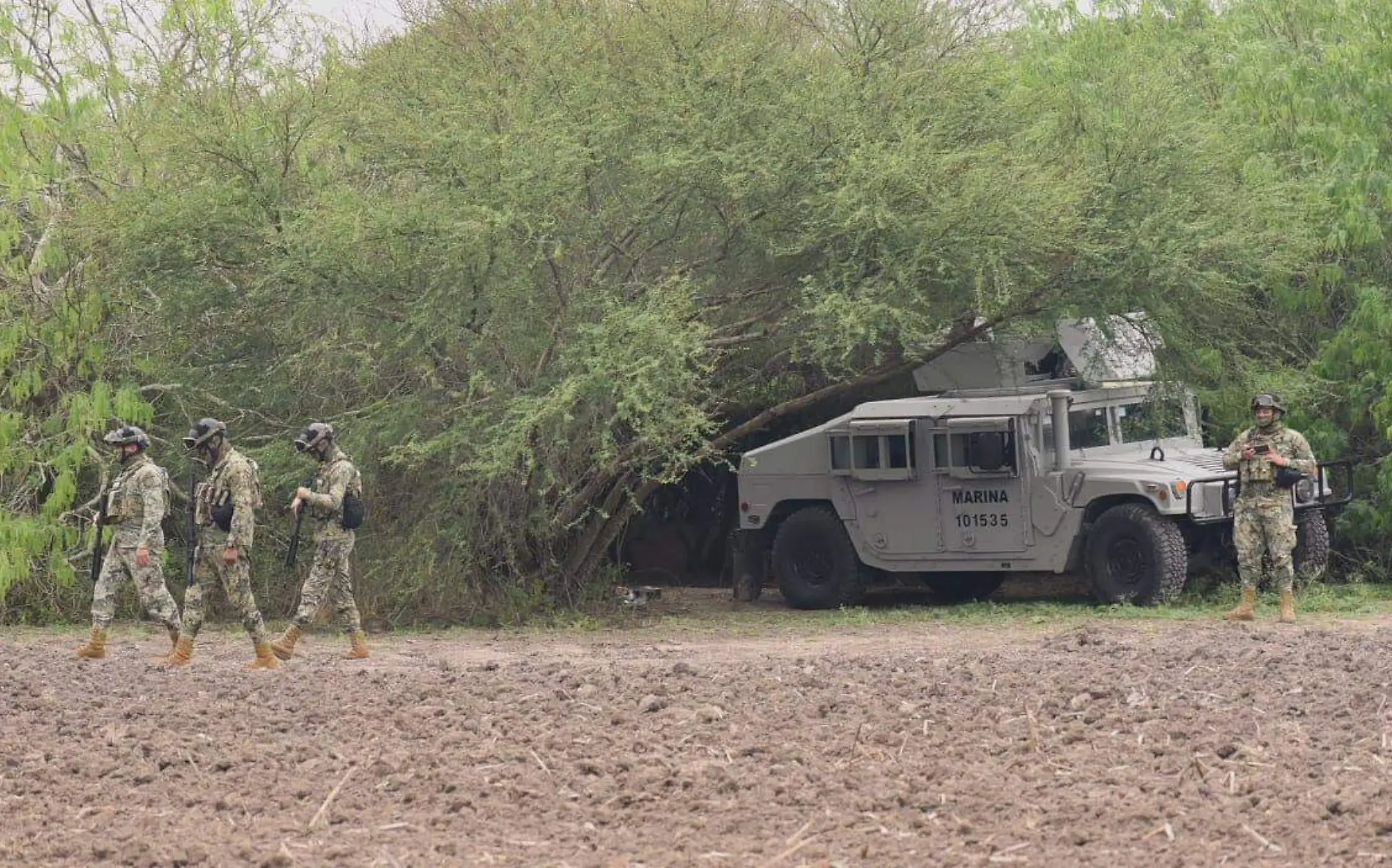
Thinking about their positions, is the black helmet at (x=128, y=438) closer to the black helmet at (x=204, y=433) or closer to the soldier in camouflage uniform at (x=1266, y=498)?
the black helmet at (x=204, y=433)

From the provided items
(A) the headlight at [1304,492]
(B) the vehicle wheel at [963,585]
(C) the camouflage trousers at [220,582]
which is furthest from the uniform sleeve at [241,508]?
(A) the headlight at [1304,492]

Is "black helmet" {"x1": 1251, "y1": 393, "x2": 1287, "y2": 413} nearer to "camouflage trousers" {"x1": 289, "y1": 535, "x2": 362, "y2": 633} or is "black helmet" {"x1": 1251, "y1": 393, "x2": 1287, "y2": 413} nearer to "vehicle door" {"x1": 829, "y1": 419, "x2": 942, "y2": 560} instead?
"vehicle door" {"x1": 829, "y1": 419, "x2": 942, "y2": 560}

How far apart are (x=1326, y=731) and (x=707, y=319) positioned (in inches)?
351

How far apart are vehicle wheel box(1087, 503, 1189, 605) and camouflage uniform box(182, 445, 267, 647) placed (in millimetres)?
6957

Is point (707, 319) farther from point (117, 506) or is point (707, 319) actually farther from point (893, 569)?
point (117, 506)

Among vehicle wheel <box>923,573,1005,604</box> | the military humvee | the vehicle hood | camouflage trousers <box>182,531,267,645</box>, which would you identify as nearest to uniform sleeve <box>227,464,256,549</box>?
camouflage trousers <box>182,531,267,645</box>

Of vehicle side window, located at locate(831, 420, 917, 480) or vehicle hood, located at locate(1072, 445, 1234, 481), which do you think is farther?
vehicle side window, located at locate(831, 420, 917, 480)

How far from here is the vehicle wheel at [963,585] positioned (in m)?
18.5

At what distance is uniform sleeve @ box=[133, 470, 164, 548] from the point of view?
12.9 meters

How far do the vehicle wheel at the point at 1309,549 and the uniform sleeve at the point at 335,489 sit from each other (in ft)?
26.5

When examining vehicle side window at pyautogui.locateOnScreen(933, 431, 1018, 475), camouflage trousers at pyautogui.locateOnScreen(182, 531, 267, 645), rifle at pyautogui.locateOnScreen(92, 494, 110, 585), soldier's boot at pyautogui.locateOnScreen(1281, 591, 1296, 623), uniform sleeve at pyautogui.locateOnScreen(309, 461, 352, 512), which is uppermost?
vehicle side window at pyautogui.locateOnScreen(933, 431, 1018, 475)

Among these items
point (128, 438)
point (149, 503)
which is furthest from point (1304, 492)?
point (128, 438)

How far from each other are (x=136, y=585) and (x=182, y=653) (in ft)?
2.15

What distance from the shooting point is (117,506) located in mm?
12938
